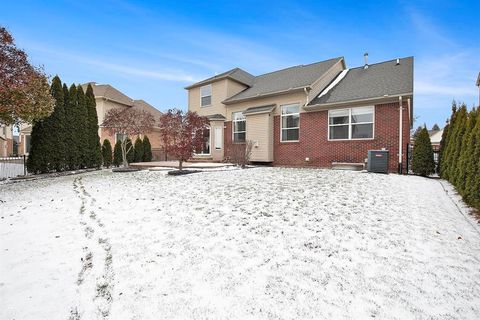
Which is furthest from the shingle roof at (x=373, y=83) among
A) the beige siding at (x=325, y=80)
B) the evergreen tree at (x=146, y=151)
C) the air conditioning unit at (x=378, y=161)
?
the evergreen tree at (x=146, y=151)

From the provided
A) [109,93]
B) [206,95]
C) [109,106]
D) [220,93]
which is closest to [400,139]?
[220,93]

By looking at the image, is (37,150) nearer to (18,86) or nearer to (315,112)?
(18,86)

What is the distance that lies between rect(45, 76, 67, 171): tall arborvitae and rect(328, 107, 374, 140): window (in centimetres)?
1356

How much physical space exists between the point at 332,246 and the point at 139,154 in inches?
729

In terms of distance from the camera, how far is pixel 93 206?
225 inches

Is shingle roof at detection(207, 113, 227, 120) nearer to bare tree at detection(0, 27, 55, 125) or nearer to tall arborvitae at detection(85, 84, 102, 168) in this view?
tall arborvitae at detection(85, 84, 102, 168)

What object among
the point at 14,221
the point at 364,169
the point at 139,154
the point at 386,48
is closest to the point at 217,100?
the point at 139,154

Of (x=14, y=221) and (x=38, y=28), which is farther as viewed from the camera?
(x=38, y=28)

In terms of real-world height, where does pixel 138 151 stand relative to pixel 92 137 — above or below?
below

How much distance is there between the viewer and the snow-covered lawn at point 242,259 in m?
2.31

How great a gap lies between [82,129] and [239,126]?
29.9ft

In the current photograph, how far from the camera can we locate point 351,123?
12.4 m

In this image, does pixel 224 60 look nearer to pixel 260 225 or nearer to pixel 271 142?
pixel 271 142

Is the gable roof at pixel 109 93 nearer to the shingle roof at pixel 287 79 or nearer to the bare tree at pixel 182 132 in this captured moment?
the shingle roof at pixel 287 79
